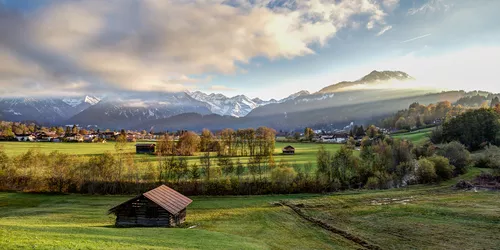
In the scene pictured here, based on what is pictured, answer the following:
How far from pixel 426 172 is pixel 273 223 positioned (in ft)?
157

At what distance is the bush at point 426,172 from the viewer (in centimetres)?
7106

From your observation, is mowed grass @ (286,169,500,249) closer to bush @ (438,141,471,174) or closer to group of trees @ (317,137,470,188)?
group of trees @ (317,137,470,188)

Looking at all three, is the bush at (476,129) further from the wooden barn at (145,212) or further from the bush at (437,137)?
the wooden barn at (145,212)

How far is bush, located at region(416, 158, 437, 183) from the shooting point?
71062mm

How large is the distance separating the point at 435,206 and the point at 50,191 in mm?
74307

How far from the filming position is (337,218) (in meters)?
43.2

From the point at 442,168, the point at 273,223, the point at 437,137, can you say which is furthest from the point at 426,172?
the point at 437,137

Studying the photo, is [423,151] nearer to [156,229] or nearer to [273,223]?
[273,223]

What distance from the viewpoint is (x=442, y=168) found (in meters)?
74.0

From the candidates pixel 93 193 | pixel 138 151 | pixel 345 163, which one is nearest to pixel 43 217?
pixel 93 193

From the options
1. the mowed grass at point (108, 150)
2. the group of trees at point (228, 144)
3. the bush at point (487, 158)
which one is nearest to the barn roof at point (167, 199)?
the mowed grass at point (108, 150)

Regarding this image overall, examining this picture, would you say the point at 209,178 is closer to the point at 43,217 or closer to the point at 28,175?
the point at 43,217

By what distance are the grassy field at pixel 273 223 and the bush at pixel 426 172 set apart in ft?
18.8

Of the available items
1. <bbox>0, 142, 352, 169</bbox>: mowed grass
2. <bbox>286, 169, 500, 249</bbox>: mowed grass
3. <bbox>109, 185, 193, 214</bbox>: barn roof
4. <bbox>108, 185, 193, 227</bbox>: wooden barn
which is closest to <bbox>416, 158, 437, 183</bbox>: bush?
<bbox>286, 169, 500, 249</bbox>: mowed grass
